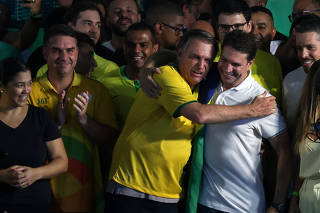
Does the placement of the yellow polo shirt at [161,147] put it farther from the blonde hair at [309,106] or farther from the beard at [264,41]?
the beard at [264,41]

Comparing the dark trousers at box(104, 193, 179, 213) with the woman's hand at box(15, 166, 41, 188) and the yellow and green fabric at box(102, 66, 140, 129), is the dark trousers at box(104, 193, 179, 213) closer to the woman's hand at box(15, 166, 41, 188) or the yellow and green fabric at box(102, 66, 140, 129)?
the woman's hand at box(15, 166, 41, 188)

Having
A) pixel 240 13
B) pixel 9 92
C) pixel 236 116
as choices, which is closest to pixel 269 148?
pixel 236 116

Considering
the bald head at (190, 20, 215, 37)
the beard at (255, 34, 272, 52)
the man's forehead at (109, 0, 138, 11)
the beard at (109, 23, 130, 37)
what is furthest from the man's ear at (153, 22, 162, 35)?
the beard at (255, 34, 272, 52)

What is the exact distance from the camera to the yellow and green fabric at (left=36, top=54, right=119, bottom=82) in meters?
4.54

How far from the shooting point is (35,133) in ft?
11.8

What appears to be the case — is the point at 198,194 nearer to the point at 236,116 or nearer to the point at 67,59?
the point at 236,116

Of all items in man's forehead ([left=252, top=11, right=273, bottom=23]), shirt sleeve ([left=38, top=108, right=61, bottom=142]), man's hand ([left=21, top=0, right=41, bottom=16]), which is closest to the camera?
shirt sleeve ([left=38, top=108, right=61, bottom=142])

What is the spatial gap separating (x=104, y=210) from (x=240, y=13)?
1.72 m

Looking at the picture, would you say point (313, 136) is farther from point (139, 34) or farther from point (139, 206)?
point (139, 34)

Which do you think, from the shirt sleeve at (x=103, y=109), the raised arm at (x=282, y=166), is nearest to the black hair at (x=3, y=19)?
the shirt sleeve at (x=103, y=109)

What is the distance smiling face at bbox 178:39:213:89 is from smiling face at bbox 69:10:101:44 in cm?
163

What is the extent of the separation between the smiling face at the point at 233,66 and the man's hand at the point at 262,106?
8.0 inches

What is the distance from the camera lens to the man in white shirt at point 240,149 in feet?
11.3

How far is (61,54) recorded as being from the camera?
13.4 ft
